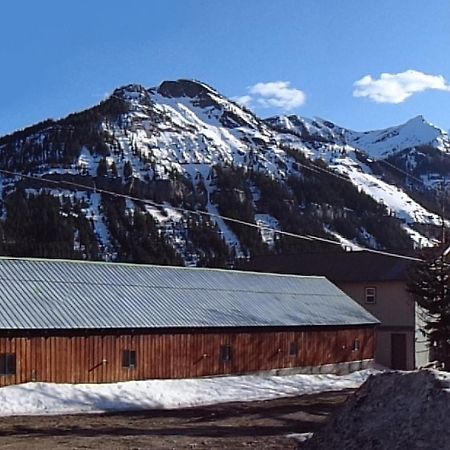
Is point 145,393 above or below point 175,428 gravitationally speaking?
below

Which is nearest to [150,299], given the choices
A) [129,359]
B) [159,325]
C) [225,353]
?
[159,325]

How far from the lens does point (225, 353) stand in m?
37.8

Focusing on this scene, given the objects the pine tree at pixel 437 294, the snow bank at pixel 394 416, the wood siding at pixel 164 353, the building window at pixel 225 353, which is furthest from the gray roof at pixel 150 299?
the snow bank at pixel 394 416

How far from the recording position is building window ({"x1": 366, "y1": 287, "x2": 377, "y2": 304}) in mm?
Result: 55075

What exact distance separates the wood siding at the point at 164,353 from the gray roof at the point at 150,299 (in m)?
0.54

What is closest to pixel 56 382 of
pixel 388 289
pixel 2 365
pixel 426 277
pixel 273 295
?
pixel 2 365

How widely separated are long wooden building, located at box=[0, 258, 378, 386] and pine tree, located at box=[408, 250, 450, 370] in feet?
13.3

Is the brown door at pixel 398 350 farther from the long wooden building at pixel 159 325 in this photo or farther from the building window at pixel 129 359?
the building window at pixel 129 359

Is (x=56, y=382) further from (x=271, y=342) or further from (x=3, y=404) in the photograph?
(x=271, y=342)

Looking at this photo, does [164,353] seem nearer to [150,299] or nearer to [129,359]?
[129,359]

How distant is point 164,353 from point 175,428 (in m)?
12.2

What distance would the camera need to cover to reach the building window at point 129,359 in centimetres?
3356

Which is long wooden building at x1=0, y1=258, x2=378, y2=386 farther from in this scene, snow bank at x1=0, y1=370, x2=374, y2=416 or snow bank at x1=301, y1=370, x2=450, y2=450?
snow bank at x1=301, y1=370, x2=450, y2=450

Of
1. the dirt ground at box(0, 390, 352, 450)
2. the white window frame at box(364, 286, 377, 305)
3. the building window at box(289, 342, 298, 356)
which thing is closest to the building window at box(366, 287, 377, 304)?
the white window frame at box(364, 286, 377, 305)
